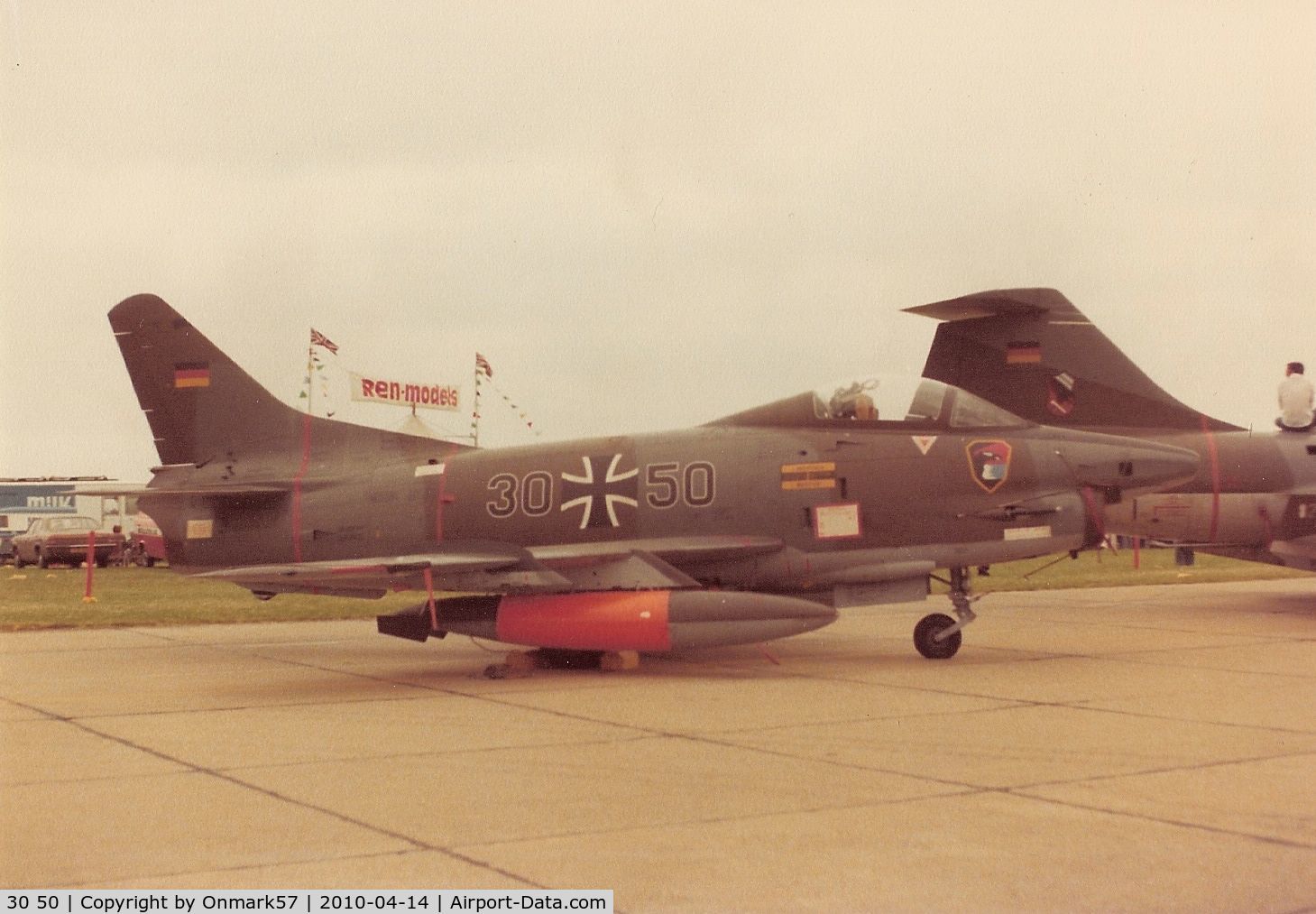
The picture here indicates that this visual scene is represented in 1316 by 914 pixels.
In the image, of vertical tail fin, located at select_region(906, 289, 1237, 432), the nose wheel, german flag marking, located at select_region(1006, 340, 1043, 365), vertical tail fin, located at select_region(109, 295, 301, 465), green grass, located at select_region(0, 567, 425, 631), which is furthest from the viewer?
german flag marking, located at select_region(1006, 340, 1043, 365)

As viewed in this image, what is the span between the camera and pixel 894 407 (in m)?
12.0

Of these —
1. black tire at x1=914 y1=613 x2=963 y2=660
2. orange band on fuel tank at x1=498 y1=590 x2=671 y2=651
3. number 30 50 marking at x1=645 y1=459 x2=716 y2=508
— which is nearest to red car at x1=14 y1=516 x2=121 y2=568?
number 30 50 marking at x1=645 y1=459 x2=716 y2=508

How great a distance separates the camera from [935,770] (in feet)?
21.7

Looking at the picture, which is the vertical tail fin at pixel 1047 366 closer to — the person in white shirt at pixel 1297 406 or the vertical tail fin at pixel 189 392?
the person in white shirt at pixel 1297 406

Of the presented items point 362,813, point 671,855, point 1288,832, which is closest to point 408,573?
point 362,813

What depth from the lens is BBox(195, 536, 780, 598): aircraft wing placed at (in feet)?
35.4

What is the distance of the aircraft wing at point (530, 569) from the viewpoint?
425 inches

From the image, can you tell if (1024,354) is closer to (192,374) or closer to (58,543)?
(192,374)

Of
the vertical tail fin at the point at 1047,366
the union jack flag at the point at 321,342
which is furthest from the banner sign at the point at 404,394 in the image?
the vertical tail fin at the point at 1047,366

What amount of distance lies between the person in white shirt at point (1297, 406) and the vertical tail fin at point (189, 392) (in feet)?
38.5

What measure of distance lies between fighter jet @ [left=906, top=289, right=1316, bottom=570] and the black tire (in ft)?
19.2

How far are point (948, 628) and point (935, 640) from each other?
153 millimetres

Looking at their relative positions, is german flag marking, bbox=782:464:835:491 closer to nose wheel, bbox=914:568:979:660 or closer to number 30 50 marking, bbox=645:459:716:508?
number 30 50 marking, bbox=645:459:716:508

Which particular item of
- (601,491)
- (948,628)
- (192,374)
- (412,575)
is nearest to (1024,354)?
(948,628)
